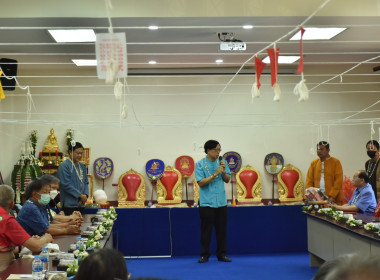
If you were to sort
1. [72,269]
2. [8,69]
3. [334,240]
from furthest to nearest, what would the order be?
[8,69]
[334,240]
[72,269]

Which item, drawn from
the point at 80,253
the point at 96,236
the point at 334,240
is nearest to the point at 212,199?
the point at 334,240

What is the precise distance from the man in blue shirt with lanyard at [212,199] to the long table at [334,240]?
3.49ft

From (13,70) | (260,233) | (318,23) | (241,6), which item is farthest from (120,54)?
(13,70)

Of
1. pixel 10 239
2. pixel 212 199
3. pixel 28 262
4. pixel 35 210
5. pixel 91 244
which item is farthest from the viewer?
pixel 212 199

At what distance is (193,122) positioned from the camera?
1055cm

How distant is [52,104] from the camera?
10445mm

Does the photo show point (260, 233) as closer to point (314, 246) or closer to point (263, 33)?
point (314, 246)

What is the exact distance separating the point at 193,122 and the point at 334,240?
529 centimetres

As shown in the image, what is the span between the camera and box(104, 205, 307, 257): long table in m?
7.41

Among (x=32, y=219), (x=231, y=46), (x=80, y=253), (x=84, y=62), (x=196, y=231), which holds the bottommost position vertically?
(x=196, y=231)

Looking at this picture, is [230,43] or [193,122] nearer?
[230,43]

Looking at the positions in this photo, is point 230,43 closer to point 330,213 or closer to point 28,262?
point 330,213

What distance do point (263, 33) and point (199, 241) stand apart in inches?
117

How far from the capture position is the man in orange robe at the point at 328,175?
24.9 feet
